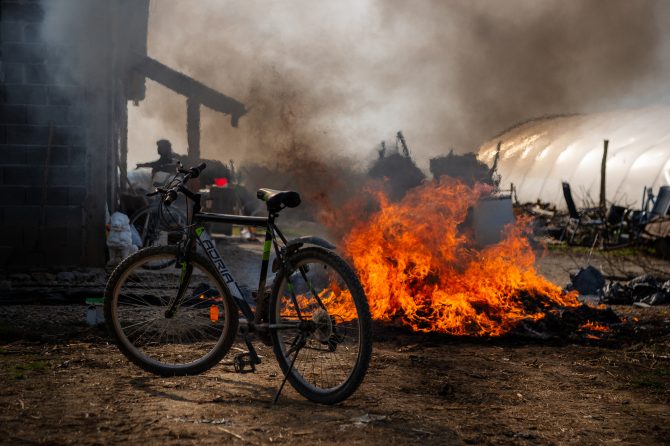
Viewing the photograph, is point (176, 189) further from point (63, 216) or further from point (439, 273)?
point (63, 216)

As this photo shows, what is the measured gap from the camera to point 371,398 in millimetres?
4727

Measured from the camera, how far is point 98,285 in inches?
360

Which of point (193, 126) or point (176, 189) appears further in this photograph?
point (193, 126)

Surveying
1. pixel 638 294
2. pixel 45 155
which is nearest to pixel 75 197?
pixel 45 155

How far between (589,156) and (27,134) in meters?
20.7

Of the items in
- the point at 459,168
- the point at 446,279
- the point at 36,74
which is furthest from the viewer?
the point at 36,74

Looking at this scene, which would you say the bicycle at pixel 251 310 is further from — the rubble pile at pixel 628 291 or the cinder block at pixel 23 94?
the cinder block at pixel 23 94

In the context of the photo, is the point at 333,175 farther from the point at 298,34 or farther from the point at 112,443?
the point at 112,443

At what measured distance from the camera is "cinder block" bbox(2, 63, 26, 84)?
34.8 ft

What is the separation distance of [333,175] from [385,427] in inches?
239

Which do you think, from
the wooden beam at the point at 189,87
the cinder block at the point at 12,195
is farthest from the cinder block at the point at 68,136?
the wooden beam at the point at 189,87

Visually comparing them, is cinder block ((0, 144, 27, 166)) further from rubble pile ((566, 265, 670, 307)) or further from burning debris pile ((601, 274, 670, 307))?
burning debris pile ((601, 274, 670, 307))

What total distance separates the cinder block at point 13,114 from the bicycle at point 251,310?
6.00 meters

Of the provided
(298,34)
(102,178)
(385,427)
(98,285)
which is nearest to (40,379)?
(385,427)
